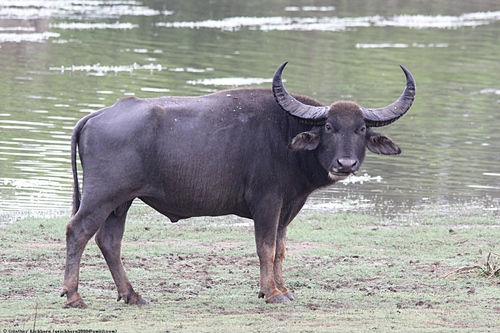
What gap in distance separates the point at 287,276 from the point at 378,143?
1.77 m

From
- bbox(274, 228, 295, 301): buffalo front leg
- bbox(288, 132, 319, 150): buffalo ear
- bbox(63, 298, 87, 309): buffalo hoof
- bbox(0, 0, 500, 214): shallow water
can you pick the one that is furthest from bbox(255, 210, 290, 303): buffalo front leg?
bbox(0, 0, 500, 214): shallow water

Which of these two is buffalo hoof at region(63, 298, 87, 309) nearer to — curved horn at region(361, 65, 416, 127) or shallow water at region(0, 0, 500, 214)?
curved horn at region(361, 65, 416, 127)

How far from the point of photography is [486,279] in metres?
10.0

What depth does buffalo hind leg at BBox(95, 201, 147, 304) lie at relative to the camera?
9.05 m

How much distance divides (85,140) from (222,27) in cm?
2884

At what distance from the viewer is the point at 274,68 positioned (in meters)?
28.3

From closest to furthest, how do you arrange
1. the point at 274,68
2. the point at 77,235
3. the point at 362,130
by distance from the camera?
the point at 77,235 < the point at 362,130 < the point at 274,68

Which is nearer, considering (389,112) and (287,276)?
(389,112)

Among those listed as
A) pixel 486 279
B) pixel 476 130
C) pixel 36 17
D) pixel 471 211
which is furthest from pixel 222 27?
→ pixel 486 279

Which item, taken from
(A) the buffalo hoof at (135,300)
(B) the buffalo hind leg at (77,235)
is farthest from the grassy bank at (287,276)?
(B) the buffalo hind leg at (77,235)

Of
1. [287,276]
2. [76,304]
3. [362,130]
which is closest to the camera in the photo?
[76,304]

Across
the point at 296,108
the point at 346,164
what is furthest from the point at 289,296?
the point at 296,108

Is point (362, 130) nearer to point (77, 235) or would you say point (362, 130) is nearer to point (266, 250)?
point (266, 250)

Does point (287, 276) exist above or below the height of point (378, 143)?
below
